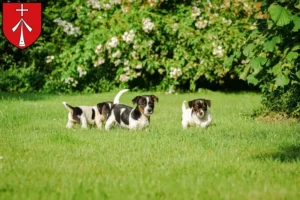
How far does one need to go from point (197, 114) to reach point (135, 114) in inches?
39.4

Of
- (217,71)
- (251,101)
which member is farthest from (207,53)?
(251,101)

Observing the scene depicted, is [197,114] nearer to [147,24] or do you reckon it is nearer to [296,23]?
[296,23]

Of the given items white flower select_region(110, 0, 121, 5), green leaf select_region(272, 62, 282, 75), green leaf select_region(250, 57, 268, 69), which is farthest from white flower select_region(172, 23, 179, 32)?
green leaf select_region(272, 62, 282, 75)

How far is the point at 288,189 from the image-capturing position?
16.5 ft

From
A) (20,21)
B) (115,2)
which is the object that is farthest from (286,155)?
(20,21)

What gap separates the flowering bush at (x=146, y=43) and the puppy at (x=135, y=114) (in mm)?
7887

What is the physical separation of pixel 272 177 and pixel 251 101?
9456 mm

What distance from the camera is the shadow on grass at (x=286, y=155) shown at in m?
6.43

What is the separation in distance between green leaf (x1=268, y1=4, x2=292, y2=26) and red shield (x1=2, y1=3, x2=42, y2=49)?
13.3 m

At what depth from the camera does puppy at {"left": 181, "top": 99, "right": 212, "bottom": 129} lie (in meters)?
9.34

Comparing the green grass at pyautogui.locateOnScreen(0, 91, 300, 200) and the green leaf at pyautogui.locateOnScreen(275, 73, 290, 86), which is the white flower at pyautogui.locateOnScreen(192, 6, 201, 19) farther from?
the green leaf at pyautogui.locateOnScreen(275, 73, 290, 86)

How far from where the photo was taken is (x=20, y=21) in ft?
58.9

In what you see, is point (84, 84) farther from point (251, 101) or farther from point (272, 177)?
point (272, 177)

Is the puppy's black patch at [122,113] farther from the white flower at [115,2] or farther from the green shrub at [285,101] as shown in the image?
the white flower at [115,2]
